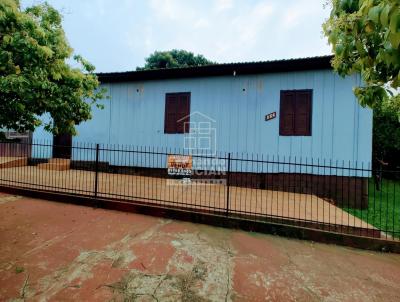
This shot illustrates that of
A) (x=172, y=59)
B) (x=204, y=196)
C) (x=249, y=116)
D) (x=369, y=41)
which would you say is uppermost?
(x=172, y=59)

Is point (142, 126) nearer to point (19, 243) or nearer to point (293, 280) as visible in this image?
point (19, 243)

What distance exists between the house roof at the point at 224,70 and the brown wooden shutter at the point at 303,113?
93 cm

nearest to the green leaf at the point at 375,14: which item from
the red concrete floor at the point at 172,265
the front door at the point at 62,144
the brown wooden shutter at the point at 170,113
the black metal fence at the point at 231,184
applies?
the red concrete floor at the point at 172,265

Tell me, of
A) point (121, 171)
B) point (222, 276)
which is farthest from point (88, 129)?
point (222, 276)

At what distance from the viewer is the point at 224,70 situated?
8.91 meters

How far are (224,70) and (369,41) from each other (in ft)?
22.9

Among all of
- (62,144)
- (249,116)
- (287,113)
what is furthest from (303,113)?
(62,144)

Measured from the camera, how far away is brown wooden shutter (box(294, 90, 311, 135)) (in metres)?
8.23

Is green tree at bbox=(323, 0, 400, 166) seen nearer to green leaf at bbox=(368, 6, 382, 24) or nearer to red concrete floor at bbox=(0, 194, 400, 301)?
green leaf at bbox=(368, 6, 382, 24)

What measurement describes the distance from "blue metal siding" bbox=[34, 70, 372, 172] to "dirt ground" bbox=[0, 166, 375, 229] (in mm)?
1616

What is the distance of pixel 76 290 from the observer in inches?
115

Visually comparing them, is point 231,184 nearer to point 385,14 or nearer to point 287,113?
point 287,113

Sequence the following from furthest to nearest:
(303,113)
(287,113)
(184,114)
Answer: (184,114), (287,113), (303,113)

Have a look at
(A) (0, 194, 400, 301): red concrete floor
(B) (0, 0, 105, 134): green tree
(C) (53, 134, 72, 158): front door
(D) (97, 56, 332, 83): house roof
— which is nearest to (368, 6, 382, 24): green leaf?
(A) (0, 194, 400, 301): red concrete floor
